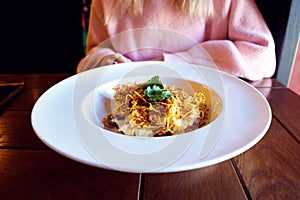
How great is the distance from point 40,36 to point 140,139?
1.76m

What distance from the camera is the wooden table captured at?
391 mm

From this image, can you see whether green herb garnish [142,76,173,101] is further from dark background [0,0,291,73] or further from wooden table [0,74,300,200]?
dark background [0,0,291,73]

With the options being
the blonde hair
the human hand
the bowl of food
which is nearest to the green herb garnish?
the bowl of food

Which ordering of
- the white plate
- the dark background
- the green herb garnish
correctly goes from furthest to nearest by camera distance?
the dark background, the green herb garnish, the white plate

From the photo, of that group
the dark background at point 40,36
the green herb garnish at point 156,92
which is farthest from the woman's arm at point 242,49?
the dark background at point 40,36

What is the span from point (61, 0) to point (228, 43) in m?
1.34

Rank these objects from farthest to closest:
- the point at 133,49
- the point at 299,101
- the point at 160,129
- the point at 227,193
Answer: the point at 133,49 < the point at 299,101 < the point at 160,129 < the point at 227,193

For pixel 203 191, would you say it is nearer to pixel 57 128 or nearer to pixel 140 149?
pixel 140 149

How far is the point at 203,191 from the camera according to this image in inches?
15.6

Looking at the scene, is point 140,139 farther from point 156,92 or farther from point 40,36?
point 40,36

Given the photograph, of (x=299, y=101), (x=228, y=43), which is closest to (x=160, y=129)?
(x=299, y=101)

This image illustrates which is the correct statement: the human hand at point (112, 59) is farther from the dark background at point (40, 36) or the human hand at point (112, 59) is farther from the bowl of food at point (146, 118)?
the dark background at point (40, 36)

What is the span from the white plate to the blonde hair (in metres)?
0.46

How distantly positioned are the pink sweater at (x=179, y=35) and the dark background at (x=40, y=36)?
31.2 inches
